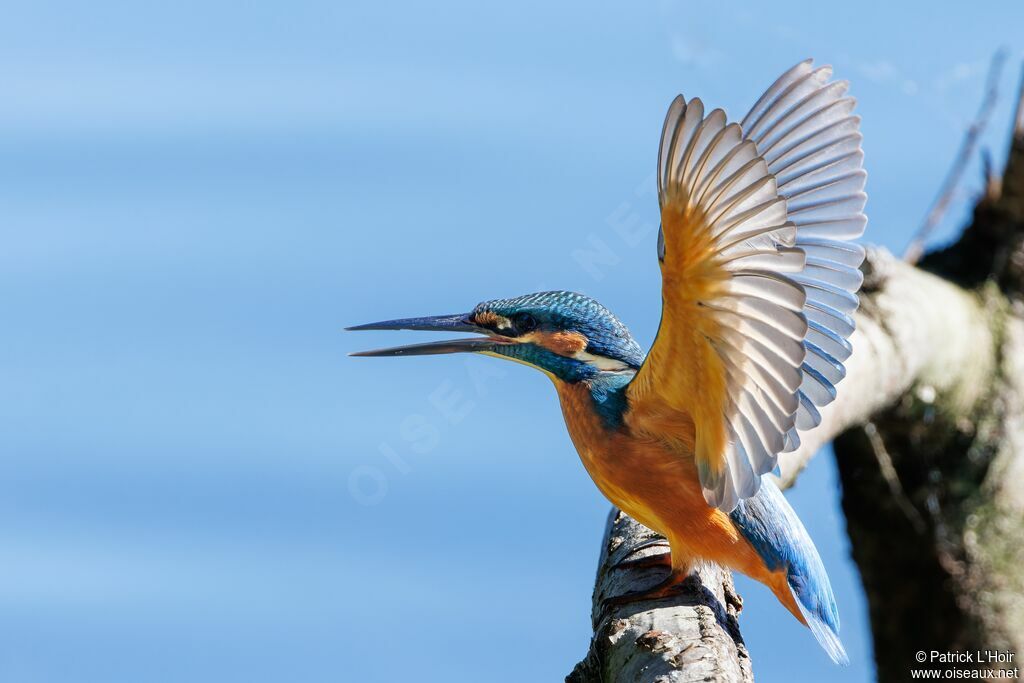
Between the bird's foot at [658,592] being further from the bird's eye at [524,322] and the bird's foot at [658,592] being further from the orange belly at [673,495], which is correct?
the bird's eye at [524,322]

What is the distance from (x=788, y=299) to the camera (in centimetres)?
212

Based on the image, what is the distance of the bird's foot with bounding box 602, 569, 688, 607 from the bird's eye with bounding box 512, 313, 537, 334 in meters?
0.63

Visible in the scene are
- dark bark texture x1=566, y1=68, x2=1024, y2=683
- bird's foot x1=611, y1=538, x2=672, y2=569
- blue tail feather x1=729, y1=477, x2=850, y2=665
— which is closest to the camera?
blue tail feather x1=729, y1=477, x2=850, y2=665

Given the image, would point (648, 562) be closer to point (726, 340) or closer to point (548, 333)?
point (548, 333)

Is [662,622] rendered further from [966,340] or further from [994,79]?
[994,79]

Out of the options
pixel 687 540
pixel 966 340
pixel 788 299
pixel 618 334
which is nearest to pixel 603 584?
pixel 687 540

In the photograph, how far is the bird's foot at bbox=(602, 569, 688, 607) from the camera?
2.53m

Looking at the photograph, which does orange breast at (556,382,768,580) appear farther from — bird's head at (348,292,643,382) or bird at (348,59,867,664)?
bird's head at (348,292,643,382)

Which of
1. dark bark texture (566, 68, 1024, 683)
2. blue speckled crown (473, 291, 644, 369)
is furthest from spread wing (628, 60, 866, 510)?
dark bark texture (566, 68, 1024, 683)

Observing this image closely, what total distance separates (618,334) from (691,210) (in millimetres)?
679

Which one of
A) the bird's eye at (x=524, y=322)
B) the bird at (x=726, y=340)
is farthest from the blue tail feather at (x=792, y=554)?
the bird's eye at (x=524, y=322)

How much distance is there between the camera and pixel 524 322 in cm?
282

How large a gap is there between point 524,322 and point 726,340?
0.68 m

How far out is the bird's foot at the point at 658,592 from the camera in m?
2.53
